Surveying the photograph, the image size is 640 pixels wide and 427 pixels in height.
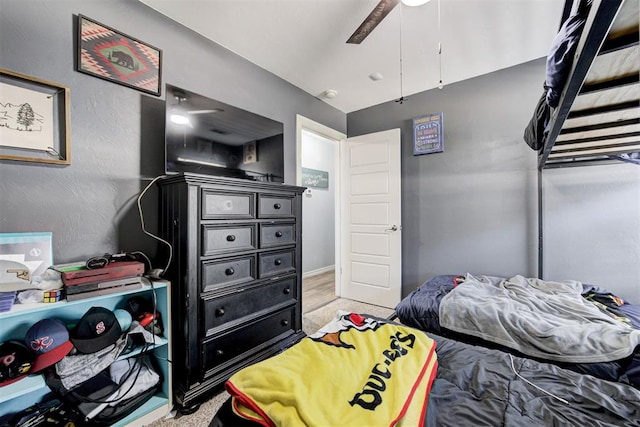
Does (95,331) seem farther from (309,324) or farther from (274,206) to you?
(309,324)

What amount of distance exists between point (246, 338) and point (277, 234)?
0.77 m

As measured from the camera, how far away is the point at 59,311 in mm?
1360

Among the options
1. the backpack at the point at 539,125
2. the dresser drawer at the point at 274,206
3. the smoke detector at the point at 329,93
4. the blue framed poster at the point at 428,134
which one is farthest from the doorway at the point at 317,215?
the backpack at the point at 539,125

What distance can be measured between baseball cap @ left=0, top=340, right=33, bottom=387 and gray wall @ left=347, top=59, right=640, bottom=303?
10.3ft

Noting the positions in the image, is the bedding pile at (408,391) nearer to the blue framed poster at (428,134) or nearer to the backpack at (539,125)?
the backpack at (539,125)

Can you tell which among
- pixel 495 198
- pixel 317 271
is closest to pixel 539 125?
pixel 495 198

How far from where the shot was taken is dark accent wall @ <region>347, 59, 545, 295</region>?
2.52m

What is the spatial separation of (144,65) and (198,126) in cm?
54

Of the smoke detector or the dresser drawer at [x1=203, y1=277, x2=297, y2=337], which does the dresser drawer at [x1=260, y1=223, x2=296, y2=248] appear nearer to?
the dresser drawer at [x1=203, y1=277, x2=297, y2=337]

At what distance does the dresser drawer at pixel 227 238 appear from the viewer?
157 cm

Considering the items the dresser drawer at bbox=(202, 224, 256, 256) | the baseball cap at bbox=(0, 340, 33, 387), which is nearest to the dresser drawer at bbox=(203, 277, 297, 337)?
the dresser drawer at bbox=(202, 224, 256, 256)

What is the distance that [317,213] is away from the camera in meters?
5.11

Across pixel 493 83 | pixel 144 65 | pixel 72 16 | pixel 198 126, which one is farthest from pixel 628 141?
pixel 72 16

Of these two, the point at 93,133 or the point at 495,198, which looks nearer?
the point at 93,133
